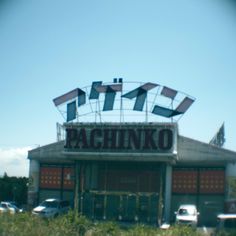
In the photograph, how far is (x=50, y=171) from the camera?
4603 cm

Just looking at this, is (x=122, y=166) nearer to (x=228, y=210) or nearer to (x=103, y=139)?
(x=103, y=139)

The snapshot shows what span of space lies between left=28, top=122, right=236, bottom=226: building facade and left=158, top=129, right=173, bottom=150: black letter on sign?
1.51 feet

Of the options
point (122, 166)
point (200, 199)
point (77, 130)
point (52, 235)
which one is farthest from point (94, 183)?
point (52, 235)

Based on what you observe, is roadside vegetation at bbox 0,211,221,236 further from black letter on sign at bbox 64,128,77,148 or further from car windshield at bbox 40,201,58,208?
car windshield at bbox 40,201,58,208

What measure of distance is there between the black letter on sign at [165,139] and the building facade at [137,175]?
0.46 metres

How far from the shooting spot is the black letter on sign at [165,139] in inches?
1452

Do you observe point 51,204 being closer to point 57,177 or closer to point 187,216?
point 57,177

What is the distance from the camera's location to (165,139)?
3706cm

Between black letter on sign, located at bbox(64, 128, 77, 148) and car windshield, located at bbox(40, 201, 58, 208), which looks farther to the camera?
car windshield, located at bbox(40, 201, 58, 208)

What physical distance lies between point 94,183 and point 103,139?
531cm

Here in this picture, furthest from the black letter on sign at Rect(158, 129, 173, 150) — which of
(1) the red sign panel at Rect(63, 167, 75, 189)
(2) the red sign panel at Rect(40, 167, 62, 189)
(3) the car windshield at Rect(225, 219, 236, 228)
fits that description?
(2) the red sign panel at Rect(40, 167, 62, 189)

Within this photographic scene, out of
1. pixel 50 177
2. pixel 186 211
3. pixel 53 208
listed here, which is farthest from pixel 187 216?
pixel 50 177

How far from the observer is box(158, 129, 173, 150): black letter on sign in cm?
3688

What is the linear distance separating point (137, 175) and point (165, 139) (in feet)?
18.2
